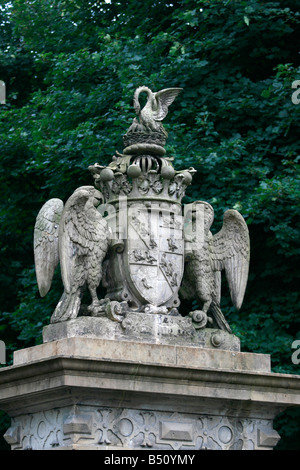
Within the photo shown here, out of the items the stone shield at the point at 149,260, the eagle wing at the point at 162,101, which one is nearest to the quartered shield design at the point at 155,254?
the stone shield at the point at 149,260

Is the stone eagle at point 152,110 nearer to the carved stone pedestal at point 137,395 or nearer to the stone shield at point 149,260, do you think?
the stone shield at point 149,260

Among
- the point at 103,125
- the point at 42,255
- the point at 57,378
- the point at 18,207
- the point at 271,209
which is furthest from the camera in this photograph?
the point at 18,207

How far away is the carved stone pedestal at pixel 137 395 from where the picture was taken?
32.1ft

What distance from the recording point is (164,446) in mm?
10164

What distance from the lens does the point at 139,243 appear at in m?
10.6

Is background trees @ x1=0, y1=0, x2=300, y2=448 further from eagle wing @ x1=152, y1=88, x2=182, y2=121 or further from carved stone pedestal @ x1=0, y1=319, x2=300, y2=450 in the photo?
carved stone pedestal @ x1=0, y1=319, x2=300, y2=450

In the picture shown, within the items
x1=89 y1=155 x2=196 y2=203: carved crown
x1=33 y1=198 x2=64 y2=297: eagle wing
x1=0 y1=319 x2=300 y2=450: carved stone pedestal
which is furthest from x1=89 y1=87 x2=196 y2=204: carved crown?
x1=0 y1=319 x2=300 y2=450: carved stone pedestal

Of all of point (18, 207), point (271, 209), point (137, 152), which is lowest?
point (137, 152)

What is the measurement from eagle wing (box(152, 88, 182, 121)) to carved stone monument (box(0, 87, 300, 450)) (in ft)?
0.05

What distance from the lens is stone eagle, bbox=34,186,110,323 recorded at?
1038cm
